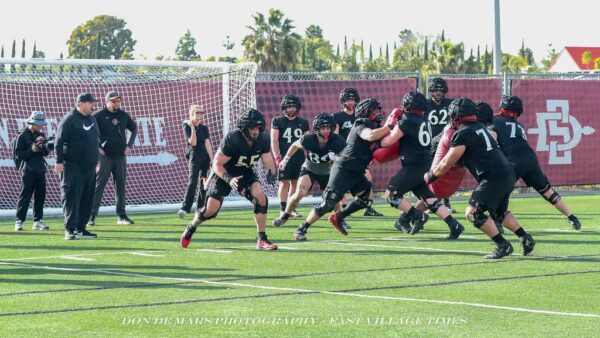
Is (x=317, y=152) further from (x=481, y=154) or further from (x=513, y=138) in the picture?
(x=481, y=154)

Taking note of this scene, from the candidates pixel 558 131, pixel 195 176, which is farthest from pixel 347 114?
pixel 558 131

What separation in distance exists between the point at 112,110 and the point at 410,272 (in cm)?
792

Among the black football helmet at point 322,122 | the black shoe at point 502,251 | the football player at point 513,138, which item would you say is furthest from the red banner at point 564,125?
the black shoe at point 502,251

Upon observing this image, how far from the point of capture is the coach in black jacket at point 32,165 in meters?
17.7

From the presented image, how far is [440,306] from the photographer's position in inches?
371

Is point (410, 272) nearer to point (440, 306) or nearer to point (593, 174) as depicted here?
point (440, 306)

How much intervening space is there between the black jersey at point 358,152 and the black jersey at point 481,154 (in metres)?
2.19

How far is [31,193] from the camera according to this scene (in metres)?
18.0

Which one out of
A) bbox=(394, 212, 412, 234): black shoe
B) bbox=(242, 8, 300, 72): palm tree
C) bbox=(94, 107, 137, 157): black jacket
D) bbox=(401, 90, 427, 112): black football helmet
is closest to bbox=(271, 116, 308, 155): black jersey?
bbox=(94, 107, 137, 157): black jacket

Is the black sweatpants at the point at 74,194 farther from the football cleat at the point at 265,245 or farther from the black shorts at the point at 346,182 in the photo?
the black shorts at the point at 346,182

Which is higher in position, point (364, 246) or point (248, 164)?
point (248, 164)

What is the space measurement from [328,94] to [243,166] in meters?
10.9

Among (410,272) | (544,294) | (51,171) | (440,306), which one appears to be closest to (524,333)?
(440,306)

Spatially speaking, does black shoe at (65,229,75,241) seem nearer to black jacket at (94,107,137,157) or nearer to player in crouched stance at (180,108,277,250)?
player in crouched stance at (180,108,277,250)
